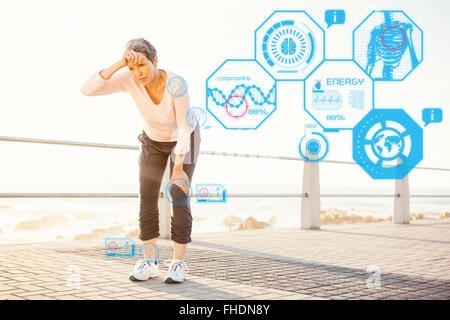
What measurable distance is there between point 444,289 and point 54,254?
105 inches

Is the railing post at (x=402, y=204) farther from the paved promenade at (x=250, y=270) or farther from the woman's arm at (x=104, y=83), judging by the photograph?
the woman's arm at (x=104, y=83)

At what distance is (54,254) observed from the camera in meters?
3.62

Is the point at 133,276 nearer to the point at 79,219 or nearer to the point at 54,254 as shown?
the point at 54,254

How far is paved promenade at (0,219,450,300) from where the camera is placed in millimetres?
2371

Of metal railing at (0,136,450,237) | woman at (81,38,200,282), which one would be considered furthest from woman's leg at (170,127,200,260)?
metal railing at (0,136,450,237)

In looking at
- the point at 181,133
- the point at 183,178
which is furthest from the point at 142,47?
the point at 183,178

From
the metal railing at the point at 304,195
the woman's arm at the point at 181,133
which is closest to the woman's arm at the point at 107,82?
the woman's arm at the point at 181,133

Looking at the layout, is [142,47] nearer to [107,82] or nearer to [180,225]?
[107,82]

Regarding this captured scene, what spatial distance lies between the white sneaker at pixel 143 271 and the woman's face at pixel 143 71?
1006 millimetres

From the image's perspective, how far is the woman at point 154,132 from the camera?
2406 millimetres

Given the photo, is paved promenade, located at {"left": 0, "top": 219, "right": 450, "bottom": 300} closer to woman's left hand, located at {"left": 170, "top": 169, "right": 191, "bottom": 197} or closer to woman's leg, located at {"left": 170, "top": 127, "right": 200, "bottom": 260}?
woman's leg, located at {"left": 170, "top": 127, "right": 200, "bottom": 260}

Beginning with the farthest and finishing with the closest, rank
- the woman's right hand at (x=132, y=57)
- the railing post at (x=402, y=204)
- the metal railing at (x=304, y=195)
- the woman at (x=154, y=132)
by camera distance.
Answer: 1. the railing post at (x=402, y=204)
2. the metal railing at (x=304, y=195)
3. the woman at (x=154, y=132)
4. the woman's right hand at (x=132, y=57)

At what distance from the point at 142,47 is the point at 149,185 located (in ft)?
2.72
